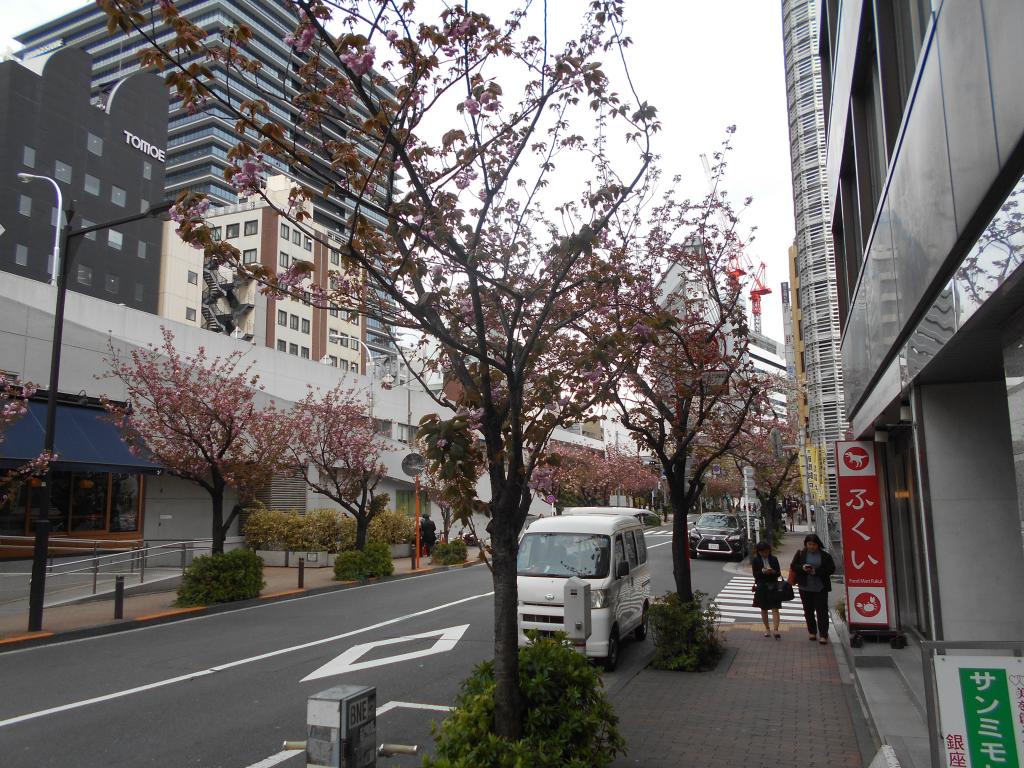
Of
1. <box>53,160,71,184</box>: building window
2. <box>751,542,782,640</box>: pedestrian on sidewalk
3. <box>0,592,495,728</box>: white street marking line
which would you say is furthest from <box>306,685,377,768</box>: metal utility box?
<box>53,160,71,184</box>: building window

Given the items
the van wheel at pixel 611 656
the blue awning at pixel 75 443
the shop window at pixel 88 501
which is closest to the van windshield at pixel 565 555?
the van wheel at pixel 611 656

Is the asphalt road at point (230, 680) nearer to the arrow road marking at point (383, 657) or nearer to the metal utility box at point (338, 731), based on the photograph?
the arrow road marking at point (383, 657)

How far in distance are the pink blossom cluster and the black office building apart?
42.5 m

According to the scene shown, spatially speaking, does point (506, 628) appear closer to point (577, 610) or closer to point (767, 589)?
point (577, 610)

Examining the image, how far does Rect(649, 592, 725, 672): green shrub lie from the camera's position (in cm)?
993

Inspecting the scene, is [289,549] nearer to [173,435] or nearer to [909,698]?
[173,435]

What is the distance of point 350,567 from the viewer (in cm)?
2098

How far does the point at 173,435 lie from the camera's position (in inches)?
629

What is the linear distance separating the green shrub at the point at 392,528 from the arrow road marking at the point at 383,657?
45.8 ft

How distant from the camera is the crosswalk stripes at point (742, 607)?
15.2 meters

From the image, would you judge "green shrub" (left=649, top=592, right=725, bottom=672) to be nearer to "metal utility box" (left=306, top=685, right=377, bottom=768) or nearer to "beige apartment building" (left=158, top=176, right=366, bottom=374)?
"metal utility box" (left=306, top=685, right=377, bottom=768)

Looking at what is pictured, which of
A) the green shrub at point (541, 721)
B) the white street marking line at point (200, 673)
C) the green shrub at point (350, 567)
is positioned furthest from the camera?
the green shrub at point (350, 567)

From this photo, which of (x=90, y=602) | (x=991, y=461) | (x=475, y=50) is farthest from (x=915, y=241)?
(x=90, y=602)

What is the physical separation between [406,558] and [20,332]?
14.7 meters
